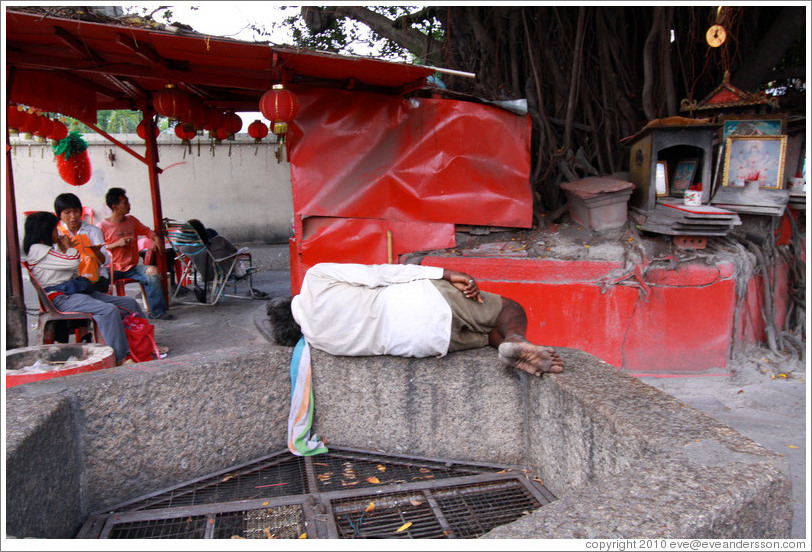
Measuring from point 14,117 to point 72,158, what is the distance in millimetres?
1241

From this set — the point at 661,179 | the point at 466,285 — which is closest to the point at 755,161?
the point at 661,179

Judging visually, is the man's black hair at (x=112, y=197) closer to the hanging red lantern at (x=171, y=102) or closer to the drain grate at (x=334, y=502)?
the hanging red lantern at (x=171, y=102)

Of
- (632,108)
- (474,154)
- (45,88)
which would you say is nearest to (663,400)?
(474,154)

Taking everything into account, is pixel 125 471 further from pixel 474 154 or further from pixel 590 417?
pixel 474 154

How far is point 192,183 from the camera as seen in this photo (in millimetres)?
11391

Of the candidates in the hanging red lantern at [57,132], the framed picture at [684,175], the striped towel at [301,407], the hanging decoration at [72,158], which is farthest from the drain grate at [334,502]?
the hanging decoration at [72,158]

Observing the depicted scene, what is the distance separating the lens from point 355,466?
286 centimetres

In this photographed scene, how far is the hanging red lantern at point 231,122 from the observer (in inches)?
283

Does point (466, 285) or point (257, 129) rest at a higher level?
point (257, 129)

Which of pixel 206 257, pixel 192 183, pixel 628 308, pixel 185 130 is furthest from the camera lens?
pixel 192 183

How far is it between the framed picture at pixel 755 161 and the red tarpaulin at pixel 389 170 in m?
2.16

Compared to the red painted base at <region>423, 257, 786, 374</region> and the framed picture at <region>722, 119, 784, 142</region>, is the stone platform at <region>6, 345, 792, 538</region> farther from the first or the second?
the framed picture at <region>722, 119, 784, 142</region>

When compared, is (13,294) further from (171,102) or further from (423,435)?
(423,435)

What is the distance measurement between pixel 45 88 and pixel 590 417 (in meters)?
5.70
